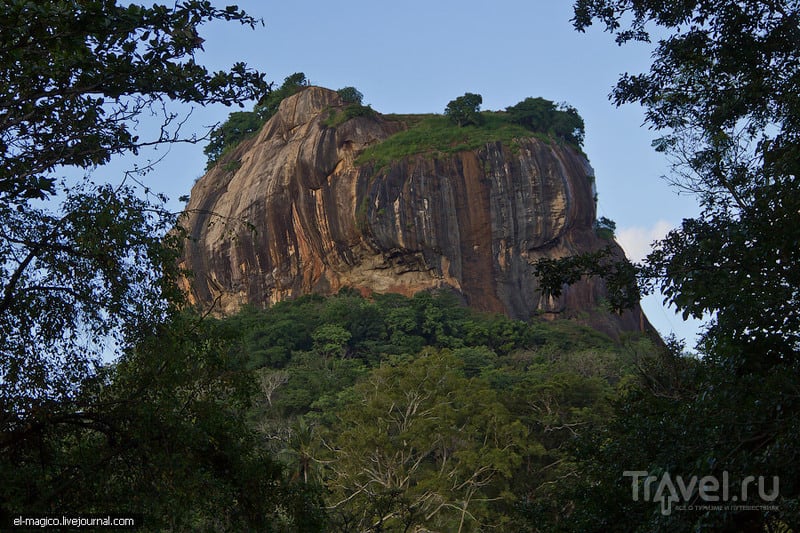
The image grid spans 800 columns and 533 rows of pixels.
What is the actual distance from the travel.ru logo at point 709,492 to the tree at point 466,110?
5120cm

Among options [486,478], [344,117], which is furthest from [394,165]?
[486,478]

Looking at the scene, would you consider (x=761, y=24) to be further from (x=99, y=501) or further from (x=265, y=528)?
(x=99, y=501)

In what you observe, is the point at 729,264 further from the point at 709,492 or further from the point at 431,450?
the point at 431,450

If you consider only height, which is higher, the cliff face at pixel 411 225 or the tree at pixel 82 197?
the cliff face at pixel 411 225

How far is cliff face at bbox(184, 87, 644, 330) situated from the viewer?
5122 centimetres

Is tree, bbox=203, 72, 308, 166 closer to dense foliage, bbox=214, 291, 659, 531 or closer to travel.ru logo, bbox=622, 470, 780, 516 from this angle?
dense foliage, bbox=214, 291, 659, 531

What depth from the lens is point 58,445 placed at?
7000 mm

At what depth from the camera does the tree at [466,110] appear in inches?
2221

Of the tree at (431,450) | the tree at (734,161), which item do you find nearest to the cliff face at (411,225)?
the tree at (431,450)

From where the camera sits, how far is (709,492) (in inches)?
228

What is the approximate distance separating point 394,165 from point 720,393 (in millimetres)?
46338

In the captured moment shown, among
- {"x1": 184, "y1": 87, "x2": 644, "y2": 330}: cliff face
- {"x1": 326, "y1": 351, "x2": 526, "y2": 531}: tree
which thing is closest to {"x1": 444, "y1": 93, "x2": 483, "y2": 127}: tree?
{"x1": 184, "y1": 87, "x2": 644, "y2": 330}: cliff face

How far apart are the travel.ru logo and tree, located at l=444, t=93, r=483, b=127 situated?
168 ft

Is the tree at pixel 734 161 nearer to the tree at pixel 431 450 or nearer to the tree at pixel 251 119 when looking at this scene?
the tree at pixel 431 450
